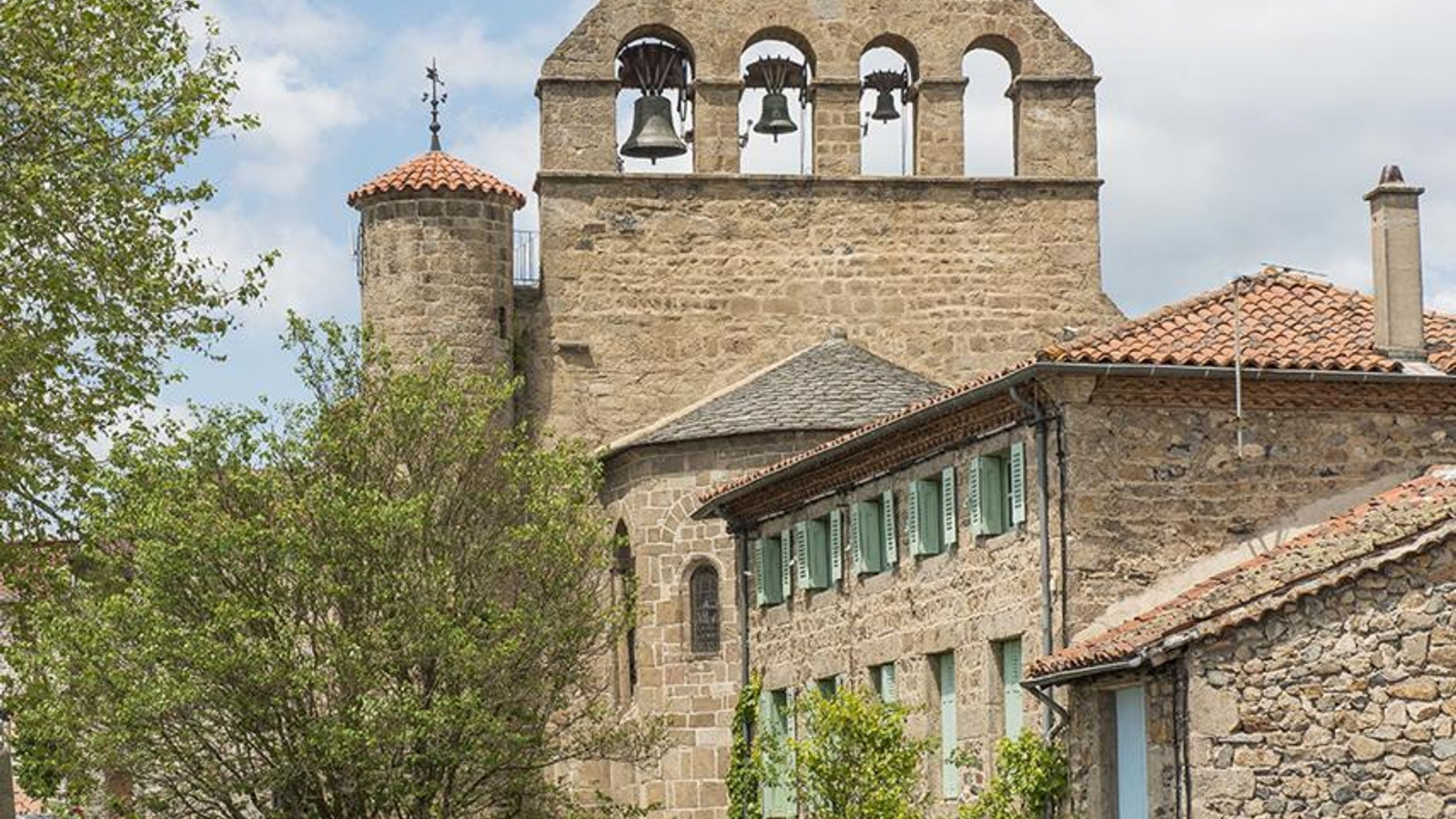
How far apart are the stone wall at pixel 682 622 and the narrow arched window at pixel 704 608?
0.38 ft

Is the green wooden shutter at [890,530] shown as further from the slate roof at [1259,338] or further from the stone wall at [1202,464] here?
the stone wall at [1202,464]

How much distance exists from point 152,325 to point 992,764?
9.26 m

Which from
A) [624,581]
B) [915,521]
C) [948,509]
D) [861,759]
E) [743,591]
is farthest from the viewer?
[624,581]

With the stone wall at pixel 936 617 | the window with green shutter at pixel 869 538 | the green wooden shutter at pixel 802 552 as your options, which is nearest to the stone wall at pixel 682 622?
the green wooden shutter at pixel 802 552

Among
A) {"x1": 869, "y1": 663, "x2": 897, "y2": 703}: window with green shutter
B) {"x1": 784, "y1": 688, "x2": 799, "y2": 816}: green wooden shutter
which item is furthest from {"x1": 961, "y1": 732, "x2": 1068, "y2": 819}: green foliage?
{"x1": 784, "y1": 688, "x2": 799, "y2": 816}: green wooden shutter

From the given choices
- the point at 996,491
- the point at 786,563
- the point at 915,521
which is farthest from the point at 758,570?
the point at 996,491

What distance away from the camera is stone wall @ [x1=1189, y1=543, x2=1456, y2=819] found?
83.7 feet

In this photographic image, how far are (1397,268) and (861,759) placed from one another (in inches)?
285

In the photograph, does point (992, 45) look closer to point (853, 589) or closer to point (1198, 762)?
point (853, 589)

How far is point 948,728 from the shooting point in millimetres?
32188

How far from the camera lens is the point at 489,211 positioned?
4581 centimetres

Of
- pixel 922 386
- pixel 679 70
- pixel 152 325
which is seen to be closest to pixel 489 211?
pixel 679 70

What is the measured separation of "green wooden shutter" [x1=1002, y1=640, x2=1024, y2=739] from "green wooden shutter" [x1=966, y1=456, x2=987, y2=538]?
1.18 metres

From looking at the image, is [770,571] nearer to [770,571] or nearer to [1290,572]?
[770,571]
